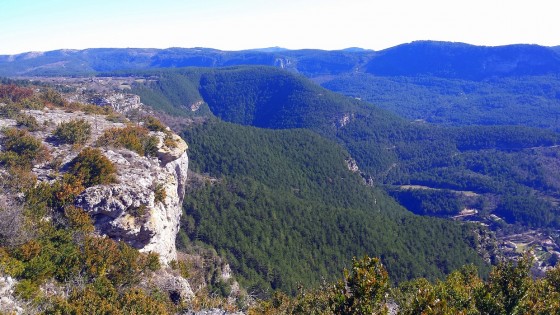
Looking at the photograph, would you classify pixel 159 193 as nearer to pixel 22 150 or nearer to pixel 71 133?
pixel 71 133

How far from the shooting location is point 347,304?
48.4 ft

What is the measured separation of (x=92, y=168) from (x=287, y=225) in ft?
126

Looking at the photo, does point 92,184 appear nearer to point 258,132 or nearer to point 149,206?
point 149,206

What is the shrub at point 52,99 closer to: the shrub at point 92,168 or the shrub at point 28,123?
the shrub at point 28,123

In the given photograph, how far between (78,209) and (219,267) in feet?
62.9

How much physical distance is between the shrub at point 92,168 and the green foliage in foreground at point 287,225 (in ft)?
72.8

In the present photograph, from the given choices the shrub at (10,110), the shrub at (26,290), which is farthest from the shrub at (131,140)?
the shrub at (26,290)

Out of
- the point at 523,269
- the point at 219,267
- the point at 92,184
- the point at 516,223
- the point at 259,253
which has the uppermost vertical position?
the point at 92,184

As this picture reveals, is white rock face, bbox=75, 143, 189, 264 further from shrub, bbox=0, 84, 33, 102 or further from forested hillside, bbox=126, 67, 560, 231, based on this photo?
forested hillside, bbox=126, 67, 560, 231

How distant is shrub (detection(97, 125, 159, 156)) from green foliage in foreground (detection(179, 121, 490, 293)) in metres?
19.5

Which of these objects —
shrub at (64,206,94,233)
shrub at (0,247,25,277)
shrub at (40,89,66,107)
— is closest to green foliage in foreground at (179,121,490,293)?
shrub at (40,89,66,107)

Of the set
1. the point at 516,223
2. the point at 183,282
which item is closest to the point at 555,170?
the point at 516,223

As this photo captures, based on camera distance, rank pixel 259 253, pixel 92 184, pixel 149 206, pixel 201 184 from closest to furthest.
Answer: pixel 92 184 < pixel 149 206 < pixel 259 253 < pixel 201 184

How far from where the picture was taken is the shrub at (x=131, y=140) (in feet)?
108
